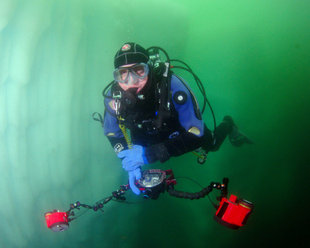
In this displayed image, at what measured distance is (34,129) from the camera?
3.30 metres

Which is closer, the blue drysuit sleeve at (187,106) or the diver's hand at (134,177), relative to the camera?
the blue drysuit sleeve at (187,106)

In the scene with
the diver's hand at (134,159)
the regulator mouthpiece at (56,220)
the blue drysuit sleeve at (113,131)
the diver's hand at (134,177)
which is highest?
the blue drysuit sleeve at (113,131)

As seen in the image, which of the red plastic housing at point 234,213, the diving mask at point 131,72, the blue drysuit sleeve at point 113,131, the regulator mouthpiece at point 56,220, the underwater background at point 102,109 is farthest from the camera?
the underwater background at point 102,109

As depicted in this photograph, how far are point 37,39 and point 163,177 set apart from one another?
127 inches

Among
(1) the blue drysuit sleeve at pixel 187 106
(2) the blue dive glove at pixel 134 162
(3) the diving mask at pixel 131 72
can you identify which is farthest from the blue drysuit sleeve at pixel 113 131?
(1) the blue drysuit sleeve at pixel 187 106

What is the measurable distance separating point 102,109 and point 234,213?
9.91 ft

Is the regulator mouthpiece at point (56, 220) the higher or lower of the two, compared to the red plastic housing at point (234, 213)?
lower

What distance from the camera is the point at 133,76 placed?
2.15 m

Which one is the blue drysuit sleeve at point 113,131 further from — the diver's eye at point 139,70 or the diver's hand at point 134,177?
the diver's eye at point 139,70

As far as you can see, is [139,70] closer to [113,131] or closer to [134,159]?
[113,131]

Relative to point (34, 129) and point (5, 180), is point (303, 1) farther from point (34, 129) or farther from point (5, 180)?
point (5, 180)

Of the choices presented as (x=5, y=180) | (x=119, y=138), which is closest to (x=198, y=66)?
(x=119, y=138)

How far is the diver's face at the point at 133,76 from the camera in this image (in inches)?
83.8

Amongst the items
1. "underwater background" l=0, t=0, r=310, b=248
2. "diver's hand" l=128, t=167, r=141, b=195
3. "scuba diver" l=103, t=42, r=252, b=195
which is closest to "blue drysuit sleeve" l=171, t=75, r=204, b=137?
"scuba diver" l=103, t=42, r=252, b=195
